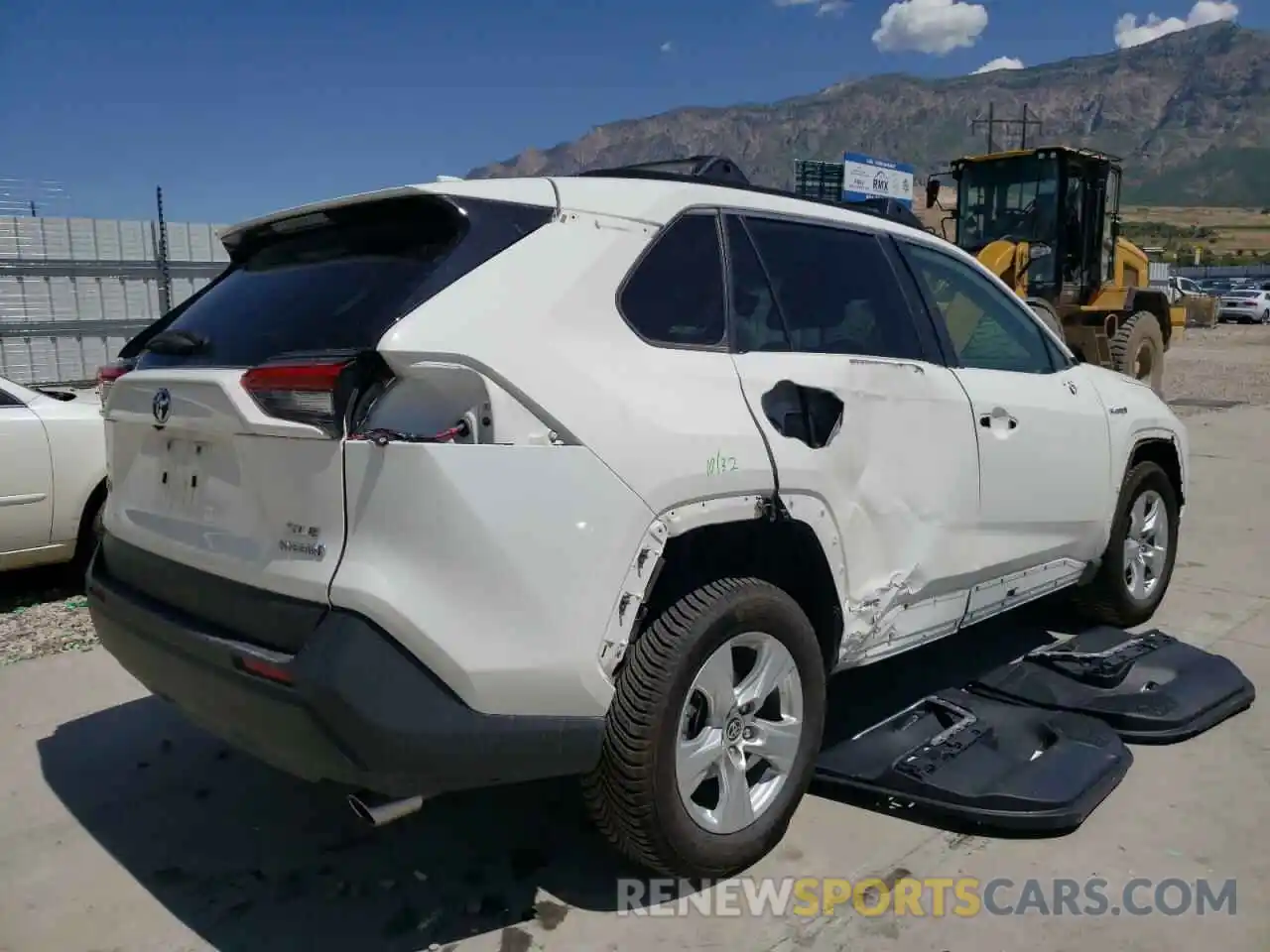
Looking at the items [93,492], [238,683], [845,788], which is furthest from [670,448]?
[93,492]

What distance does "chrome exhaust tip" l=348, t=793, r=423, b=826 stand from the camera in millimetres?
2357

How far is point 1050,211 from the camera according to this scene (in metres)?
13.8

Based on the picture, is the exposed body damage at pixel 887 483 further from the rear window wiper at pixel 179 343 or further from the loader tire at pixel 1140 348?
the loader tire at pixel 1140 348

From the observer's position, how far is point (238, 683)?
2.37 meters

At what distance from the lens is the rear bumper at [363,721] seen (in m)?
2.20

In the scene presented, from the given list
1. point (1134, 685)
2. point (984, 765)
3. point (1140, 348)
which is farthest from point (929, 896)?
point (1140, 348)

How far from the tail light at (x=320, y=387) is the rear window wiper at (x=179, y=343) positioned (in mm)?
549

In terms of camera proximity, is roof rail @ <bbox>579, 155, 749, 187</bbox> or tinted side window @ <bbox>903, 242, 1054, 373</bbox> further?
tinted side window @ <bbox>903, 242, 1054, 373</bbox>

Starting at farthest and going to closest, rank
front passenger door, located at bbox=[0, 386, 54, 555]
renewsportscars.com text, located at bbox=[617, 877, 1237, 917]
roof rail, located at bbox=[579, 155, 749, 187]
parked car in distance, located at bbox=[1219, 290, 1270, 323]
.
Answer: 1. parked car in distance, located at bbox=[1219, 290, 1270, 323]
2. front passenger door, located at bbox=[0, 386, 54, 555]
3. roof rail, located at bbox=[579, 155, 749, 187]
4. renewsportscars.com text, located at bbox=[617, 877, 1237, 917]

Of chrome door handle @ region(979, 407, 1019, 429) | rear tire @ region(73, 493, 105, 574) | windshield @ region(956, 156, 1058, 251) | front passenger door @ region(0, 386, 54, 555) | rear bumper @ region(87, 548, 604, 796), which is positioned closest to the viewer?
rear bumper @ region(87, 548, 604, 796)

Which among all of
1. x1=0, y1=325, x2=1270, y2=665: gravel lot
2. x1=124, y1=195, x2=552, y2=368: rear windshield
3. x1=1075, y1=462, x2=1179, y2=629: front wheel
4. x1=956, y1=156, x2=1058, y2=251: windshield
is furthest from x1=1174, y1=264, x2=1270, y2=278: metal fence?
x1=124, y1=195, x2=552, y2=368: rear windshield

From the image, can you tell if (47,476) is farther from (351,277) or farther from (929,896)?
(929,896)

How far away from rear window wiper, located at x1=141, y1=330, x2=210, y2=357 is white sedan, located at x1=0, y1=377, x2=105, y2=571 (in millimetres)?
2692

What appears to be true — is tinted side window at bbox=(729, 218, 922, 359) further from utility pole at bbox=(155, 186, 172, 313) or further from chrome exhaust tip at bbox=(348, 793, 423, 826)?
utility pole at bbox=(155, 186, 172, 313)
